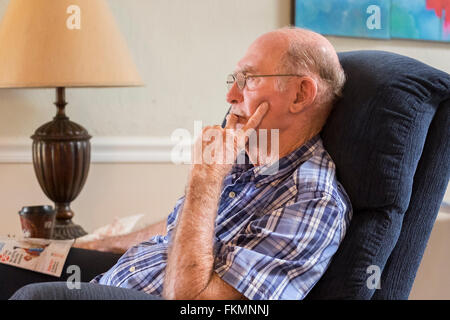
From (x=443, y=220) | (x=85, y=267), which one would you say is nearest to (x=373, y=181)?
(x=85, y=267)

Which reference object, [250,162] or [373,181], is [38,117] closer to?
[250,162]

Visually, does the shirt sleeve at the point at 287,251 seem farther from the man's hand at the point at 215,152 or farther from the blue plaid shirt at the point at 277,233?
the man's hand at the point at 215,152

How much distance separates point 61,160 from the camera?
2.23 metres

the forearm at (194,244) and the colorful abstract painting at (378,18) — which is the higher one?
the colorful abstract painting at (378,18)

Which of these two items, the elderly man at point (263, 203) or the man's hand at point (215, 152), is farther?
the man's hand at point (215, 152)

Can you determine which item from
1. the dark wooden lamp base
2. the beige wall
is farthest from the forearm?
the beige wall

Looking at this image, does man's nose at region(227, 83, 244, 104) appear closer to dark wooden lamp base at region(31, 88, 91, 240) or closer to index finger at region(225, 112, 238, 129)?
index finger at region(225, 112, 238, 129)

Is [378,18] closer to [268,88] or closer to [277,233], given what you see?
[268,88]

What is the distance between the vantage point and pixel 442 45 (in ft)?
9.99

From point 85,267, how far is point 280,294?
0.61 metres

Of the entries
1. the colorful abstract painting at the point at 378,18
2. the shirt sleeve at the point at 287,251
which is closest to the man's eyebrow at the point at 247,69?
the shirt sleeve at the point at 287,251

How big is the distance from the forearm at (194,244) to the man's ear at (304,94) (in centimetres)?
26

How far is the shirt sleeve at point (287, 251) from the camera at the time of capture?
1207 mm

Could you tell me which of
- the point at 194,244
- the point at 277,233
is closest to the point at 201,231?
the point at 194,244
